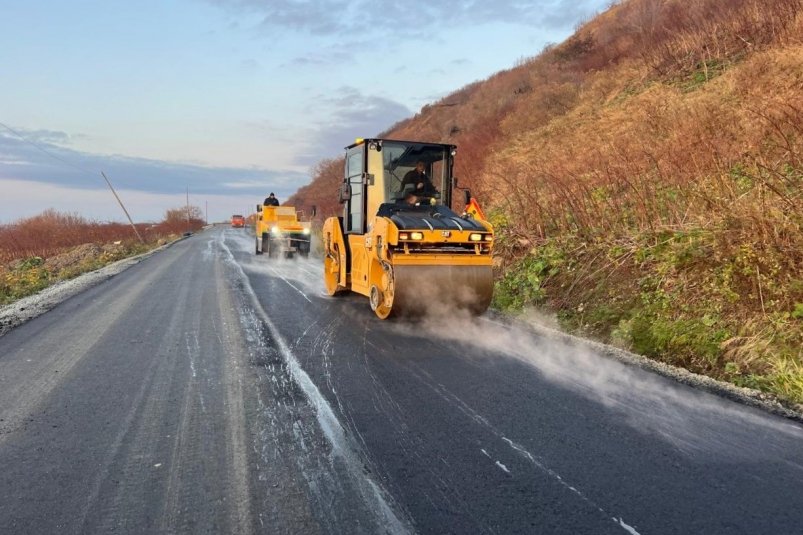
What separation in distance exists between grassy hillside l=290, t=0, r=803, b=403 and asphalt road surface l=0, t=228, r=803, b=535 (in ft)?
4.21

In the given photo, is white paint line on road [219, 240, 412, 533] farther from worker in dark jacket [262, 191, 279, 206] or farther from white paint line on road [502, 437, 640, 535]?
worker in dark jacket [262, 191, 279, 206]

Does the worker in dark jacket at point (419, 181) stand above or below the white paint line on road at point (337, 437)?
above

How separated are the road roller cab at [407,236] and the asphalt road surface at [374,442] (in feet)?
3.07

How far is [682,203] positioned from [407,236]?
13.2ft

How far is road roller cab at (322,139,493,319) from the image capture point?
7516 millimetres

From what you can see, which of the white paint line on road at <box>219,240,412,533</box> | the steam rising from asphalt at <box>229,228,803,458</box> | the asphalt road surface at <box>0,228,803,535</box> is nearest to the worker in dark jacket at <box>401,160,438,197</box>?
the steam rising from asphalt at <box>229,228,803,458</box>

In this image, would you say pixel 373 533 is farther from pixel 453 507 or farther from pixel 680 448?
pixel 680 448

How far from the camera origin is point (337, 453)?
3633 millimetres

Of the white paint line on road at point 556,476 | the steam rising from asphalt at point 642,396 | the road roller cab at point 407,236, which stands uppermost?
the road roller cab at point 407,236

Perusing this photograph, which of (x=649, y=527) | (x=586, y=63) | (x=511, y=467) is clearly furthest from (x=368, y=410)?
(x=586, y=63)

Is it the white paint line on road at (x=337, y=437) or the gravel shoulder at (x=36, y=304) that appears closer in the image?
the white paint line on road at (x=337, y=437)

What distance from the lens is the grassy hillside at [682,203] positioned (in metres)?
5.96

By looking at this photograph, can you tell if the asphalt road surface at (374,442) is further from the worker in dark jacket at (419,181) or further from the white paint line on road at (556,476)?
the worker in dark jacket at (419,181)

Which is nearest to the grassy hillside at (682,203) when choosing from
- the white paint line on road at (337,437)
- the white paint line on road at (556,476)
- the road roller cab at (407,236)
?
the road roller cab at (407,236)
